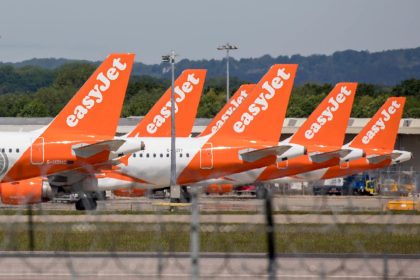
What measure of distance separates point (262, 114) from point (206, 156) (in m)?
3.77

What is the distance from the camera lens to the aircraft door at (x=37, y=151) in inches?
2201

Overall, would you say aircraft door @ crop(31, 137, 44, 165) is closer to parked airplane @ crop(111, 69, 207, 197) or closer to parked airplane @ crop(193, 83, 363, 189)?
parked airplane @ crop(111, 69, 207, 197)

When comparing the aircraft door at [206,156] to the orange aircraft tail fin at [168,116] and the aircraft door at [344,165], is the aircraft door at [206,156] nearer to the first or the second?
the orange aircraft tail fin at [168,116]

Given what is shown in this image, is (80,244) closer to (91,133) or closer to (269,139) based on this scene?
(91,133)

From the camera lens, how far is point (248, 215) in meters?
45.4

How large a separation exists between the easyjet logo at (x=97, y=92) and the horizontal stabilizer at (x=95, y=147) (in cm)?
146

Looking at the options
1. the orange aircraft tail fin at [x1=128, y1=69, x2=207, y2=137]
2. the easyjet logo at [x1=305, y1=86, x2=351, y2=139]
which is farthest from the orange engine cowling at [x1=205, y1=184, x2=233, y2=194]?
the easyjet logo at [x1=305, y1=86, x2=351, y2=139]

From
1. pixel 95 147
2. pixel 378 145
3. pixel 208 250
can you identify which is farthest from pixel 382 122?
pixel 208 250

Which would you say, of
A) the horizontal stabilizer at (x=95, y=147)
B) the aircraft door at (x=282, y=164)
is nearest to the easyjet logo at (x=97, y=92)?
the horizontal stabilizer at (x=95, y=147)

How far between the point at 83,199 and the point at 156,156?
11705 mm

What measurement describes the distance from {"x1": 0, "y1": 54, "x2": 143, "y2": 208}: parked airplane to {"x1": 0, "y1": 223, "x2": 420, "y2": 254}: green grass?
21.7 metres

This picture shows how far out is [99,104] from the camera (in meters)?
57.0

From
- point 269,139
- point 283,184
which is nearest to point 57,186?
point 269,139

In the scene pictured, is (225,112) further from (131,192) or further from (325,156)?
(131,192)
